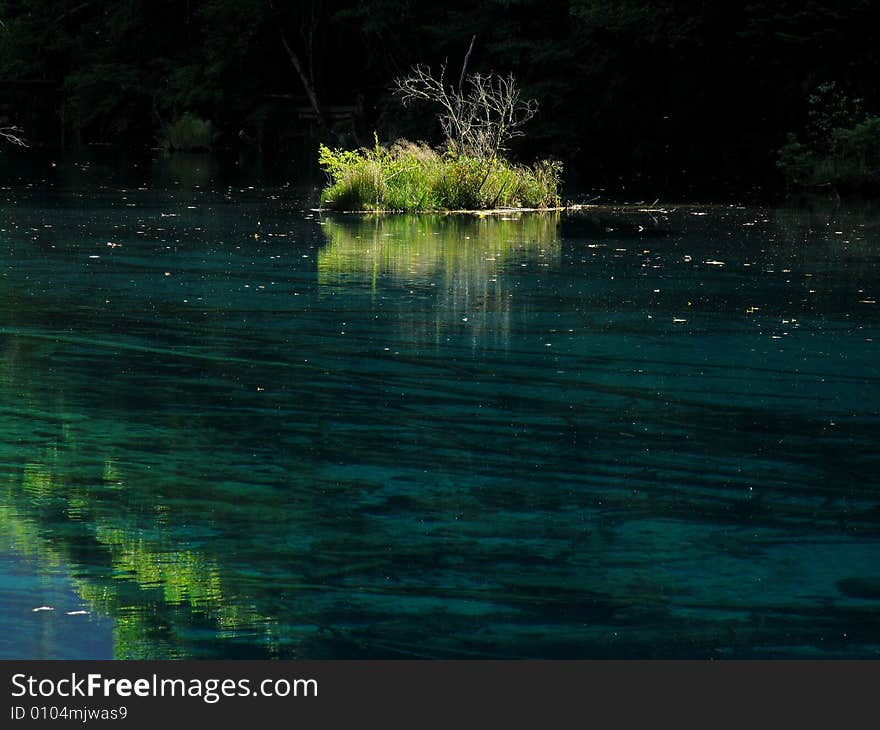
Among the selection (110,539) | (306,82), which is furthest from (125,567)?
(306,82)

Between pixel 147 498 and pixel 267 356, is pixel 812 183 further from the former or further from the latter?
pixel 147 498

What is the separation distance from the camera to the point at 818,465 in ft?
24.2

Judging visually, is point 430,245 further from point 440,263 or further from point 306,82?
point 306,82

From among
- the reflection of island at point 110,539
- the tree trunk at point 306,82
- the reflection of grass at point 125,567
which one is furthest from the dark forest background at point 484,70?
the reflection of grass at point 125,567

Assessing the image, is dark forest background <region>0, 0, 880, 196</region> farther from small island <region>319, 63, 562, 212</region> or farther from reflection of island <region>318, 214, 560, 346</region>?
reflection of island <region>318, 214, 560, 346</region>

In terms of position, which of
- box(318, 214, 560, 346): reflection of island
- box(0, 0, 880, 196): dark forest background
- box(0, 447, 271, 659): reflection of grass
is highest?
box(0, 0, 880, 196): dark forest background

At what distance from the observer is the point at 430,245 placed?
731 inches

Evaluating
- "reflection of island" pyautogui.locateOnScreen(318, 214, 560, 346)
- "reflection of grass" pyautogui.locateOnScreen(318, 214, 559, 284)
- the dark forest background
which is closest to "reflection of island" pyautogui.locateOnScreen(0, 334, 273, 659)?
"reflection of island" pyautogui.locateOnScreen(318, 214, 560, 346)

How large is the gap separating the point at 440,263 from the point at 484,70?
34197 mm

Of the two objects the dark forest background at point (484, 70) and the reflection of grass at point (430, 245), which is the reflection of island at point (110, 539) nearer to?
the reflection of grass at point (430, 245)

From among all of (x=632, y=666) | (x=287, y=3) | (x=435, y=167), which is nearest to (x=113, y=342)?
(x=632, y=666)

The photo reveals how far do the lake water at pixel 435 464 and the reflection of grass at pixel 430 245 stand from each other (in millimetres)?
394

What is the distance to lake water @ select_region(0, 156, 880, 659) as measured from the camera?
5.10m

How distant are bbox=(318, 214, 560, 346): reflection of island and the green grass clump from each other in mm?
1132
